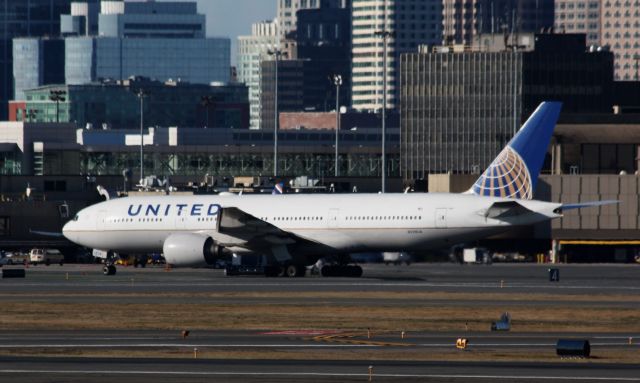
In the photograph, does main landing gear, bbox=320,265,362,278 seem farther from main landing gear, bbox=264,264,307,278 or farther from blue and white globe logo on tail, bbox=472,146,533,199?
blue and white globe logo on tail, bbox=472,146,533,199

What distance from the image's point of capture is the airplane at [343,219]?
8581 cm

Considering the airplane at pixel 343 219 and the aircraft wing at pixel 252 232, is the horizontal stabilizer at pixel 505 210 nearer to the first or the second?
the airplane at pixel 343 219

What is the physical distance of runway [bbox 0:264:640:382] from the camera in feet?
145

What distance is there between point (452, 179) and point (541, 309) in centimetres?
7175

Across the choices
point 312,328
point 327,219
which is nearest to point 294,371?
point 312,328

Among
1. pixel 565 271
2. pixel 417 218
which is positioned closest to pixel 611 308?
pixel 417 218

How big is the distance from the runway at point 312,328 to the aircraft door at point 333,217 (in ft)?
13.2

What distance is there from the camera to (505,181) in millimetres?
89250

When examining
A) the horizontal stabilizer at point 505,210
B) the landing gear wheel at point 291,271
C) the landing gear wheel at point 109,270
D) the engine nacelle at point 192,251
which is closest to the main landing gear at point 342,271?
the landing gear wheel at point 291,271

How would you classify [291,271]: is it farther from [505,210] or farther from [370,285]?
[505,210]

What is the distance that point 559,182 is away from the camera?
129 m

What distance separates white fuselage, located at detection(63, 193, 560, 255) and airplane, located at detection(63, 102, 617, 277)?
0.17 feet

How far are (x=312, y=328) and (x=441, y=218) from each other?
97.3ft

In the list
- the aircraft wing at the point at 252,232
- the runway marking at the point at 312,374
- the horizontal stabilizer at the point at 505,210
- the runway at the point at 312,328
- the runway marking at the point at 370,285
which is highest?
the horizontal stabilizer at the point at 505,210
